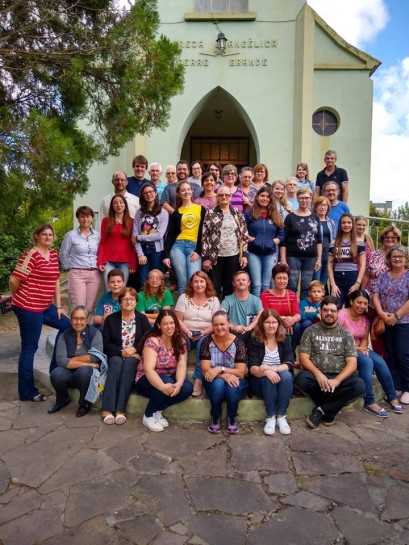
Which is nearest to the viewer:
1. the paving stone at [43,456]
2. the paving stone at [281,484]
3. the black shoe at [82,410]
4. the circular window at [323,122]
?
the paving stone at [281,484]

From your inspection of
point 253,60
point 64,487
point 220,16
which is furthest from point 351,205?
point 64,487

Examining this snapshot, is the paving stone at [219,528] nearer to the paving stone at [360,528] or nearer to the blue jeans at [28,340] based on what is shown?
the paving stone at [360,528]

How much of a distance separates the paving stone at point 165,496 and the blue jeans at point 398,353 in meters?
2.94

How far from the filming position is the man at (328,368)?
14.6ft

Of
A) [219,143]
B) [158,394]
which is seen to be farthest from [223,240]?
[219,143]

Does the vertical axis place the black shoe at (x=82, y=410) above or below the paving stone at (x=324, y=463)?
above

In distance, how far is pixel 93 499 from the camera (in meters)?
3.23

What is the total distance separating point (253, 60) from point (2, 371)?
929 centimetres

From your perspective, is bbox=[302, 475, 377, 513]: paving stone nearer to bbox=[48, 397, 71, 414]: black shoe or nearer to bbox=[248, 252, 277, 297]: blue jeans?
bbox=[248, 252, 277, 297]: blue jeans

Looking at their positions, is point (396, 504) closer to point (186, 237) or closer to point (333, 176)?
point (186, 237)

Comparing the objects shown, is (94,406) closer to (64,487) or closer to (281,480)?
(64,487)

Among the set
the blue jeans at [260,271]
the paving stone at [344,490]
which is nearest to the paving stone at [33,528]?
the paving stone at [344,490]

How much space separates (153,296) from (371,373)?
2493 millimetres

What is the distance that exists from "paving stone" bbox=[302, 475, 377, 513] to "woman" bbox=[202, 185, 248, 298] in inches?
103
